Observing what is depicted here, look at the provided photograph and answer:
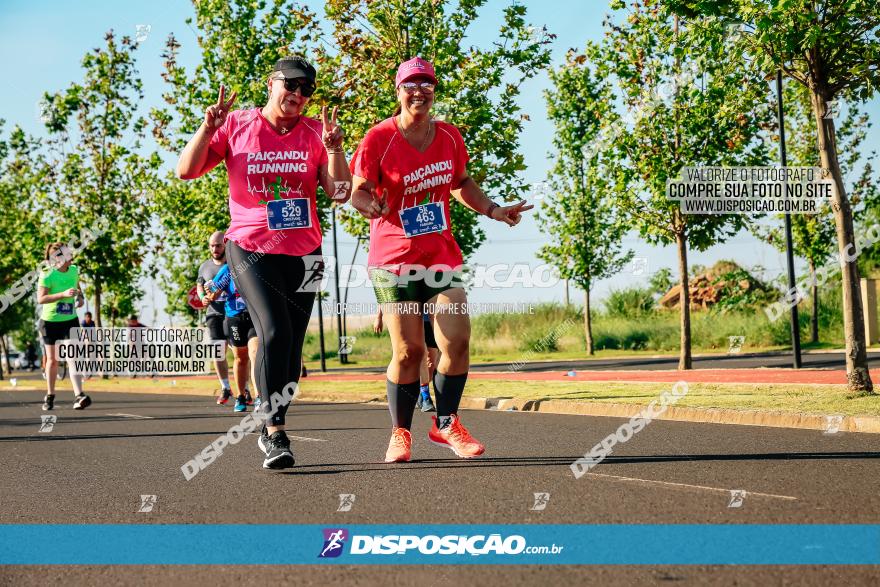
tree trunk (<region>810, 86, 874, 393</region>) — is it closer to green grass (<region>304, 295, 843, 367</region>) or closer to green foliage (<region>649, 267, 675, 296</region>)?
green grass (<region>304, 295, 843, 367</region>)

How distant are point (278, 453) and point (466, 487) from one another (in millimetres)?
1520

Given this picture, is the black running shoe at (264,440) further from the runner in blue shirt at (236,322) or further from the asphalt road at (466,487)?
the runner in blue shirt at (236,322)

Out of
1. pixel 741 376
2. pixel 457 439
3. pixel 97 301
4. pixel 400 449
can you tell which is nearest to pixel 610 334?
pixel 97 301

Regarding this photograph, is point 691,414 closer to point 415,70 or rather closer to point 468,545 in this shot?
point 415,70

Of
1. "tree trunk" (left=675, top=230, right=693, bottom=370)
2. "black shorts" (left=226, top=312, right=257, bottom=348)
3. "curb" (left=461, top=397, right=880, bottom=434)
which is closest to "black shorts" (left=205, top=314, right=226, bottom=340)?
"black shorts" (left=226, top=312, right=257, bottom=348)

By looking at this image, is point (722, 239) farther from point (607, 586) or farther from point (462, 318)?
point (607, 586)

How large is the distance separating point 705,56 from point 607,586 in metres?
8.76

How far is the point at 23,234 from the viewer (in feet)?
88.3

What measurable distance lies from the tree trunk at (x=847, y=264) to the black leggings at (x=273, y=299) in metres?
6.51

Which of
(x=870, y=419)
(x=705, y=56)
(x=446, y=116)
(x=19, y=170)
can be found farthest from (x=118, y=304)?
(x=870, y=419)

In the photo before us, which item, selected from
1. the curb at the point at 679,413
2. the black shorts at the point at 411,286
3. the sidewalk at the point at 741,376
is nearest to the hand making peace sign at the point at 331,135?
the black shorts at the point at 411,286

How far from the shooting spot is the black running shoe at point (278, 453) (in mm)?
6320

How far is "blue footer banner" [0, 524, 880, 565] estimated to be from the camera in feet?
12.3

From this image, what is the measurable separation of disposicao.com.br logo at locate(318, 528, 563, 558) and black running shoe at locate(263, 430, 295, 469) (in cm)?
214
